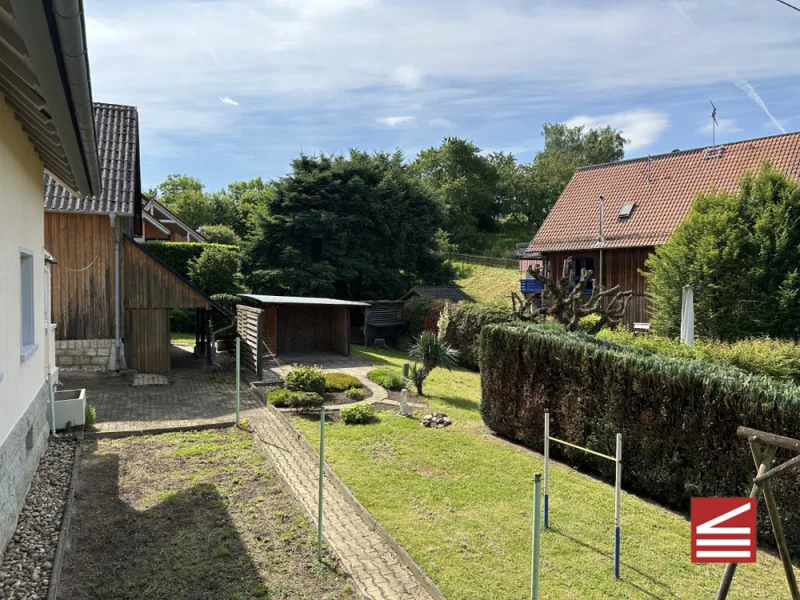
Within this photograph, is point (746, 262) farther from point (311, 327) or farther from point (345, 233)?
point (345, 233)

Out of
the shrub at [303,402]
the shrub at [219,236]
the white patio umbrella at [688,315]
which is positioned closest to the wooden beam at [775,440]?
the white patio umbrella at [688,315]

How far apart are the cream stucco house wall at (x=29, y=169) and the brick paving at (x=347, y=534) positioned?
3451mm

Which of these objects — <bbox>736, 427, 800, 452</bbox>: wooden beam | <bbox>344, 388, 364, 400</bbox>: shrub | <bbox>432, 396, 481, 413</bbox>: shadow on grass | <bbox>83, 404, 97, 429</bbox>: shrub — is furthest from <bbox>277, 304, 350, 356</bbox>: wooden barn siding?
<bbox>736, 427, 800, 452</bbox>: wooden beam

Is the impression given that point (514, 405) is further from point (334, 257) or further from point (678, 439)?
point (334, 257)

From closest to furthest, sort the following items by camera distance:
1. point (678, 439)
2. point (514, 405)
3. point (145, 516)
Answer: point (145, 516)
point (678, 439)
point (514, 405)

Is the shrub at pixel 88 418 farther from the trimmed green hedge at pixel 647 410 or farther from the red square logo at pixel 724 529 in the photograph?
the red square logo at pixel 724 529

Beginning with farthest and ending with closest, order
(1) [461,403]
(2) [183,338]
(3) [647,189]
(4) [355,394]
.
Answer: (2) [183,338], (3) [647,189], (1) [461,403], (4) [355,394]

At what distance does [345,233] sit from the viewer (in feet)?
93.9

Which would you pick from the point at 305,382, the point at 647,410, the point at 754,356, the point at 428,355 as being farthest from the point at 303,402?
the point at 754,356

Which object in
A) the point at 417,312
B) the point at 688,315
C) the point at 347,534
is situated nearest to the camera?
the point at 347,534

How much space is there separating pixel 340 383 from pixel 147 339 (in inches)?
240

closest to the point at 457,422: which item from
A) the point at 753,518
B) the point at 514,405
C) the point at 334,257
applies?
the point at 514,405

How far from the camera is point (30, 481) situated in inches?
302

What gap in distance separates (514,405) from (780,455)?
4910 millimetres
